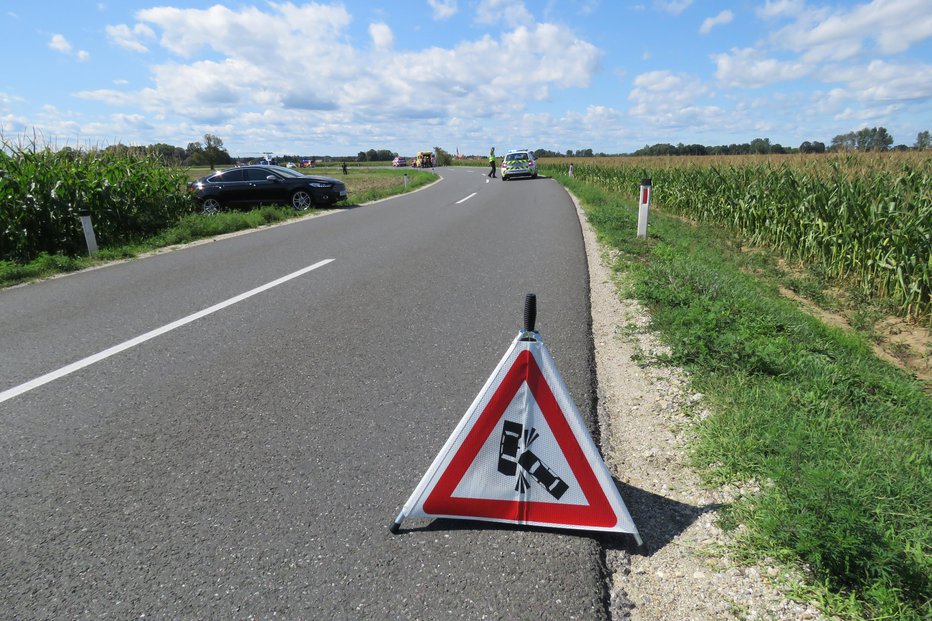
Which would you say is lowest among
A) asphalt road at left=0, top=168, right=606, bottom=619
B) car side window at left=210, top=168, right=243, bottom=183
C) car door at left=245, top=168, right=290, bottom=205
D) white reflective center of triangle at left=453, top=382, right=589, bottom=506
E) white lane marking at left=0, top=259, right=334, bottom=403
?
asphalt road at left=0, top=168, right=606, bottom=619

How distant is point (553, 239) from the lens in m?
10.7

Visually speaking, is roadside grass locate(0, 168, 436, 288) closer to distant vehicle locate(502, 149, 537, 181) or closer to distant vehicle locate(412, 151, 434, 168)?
distant vehicle locate(502, 149, 537, 181)

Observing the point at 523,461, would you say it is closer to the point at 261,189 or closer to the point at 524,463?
the point at 524,463

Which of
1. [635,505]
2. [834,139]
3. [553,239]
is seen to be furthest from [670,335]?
[834,139]

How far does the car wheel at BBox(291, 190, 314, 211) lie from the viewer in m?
17.5

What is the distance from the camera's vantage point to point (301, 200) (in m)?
17.5

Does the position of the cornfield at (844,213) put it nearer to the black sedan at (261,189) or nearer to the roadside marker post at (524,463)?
the roadside marker post at (524,463)

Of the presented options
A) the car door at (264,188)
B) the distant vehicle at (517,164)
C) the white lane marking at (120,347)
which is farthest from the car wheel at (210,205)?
the distant vehicle at (517,164)

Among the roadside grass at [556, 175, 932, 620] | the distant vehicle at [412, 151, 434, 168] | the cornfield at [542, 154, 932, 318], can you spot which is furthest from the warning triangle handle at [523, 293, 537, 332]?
the distant vehicle at [412, 151, 434, 168]

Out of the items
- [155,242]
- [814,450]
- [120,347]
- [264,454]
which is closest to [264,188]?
[155,242]

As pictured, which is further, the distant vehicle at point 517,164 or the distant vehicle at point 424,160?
the distant vehicle at point 424,160

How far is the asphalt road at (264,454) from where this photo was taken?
208 cm

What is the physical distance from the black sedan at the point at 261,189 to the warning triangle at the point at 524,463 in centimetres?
1559

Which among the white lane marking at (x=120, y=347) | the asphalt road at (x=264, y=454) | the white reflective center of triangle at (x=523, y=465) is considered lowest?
the asphalt road at (x=264, y=454)
